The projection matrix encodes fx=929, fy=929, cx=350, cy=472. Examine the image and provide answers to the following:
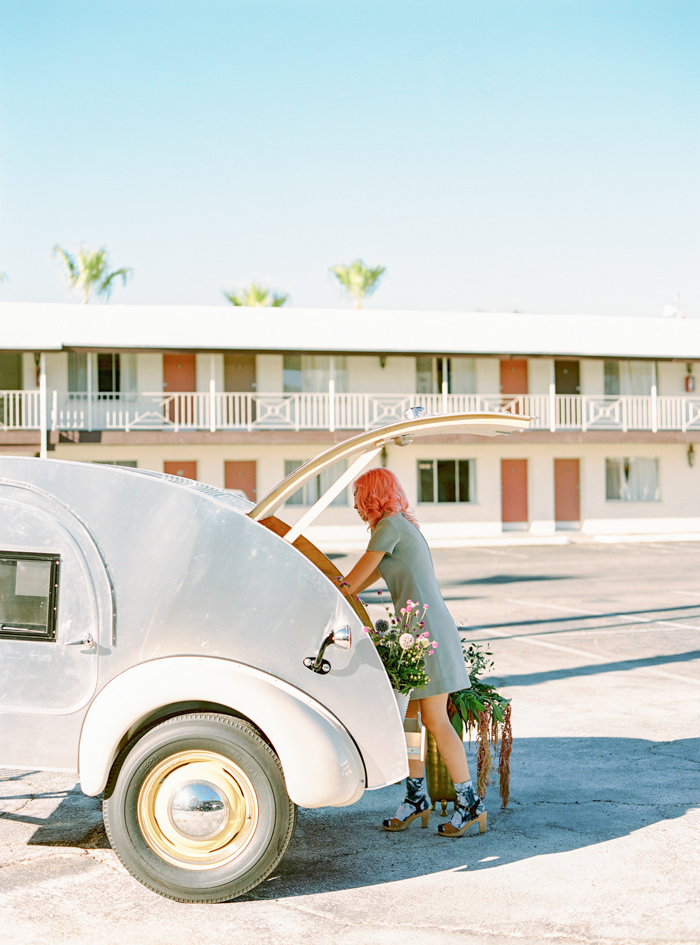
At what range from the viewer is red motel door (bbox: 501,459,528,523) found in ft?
95.2

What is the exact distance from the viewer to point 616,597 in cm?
1466

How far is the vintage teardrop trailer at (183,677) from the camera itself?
3756 mm

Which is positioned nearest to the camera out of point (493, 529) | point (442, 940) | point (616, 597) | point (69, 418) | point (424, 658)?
point (442, 940)

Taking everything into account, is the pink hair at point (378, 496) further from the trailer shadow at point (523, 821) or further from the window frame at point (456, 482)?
the window frame at point (456, 482)

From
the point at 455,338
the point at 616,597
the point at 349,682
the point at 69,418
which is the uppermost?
the point at 455,338

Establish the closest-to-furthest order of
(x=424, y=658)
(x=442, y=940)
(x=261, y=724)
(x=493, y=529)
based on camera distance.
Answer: (x=442, y=940) < (x=261, y=724) < (x=424, y=658) < (x=493, y=529)

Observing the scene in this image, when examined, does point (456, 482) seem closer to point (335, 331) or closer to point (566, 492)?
point (566, 492)

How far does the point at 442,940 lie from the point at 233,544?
171cm

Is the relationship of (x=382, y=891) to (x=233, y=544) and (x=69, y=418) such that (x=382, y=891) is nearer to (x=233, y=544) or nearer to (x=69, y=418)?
(x=233, y=544)

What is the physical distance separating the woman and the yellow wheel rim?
1.02 metres

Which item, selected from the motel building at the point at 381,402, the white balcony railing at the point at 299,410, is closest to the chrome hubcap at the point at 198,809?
the white balcony railing at the point at 299,410

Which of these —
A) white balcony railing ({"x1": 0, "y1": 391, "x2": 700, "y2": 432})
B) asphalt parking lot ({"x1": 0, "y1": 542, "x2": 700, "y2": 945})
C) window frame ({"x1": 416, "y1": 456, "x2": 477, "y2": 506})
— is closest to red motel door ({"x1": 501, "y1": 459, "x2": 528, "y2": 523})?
window frame ({"x1": 416, "y1": 456, "x2": 477, "y2": 506})

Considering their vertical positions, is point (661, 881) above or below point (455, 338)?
below

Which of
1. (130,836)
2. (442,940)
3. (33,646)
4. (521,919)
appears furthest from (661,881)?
(33,646)
